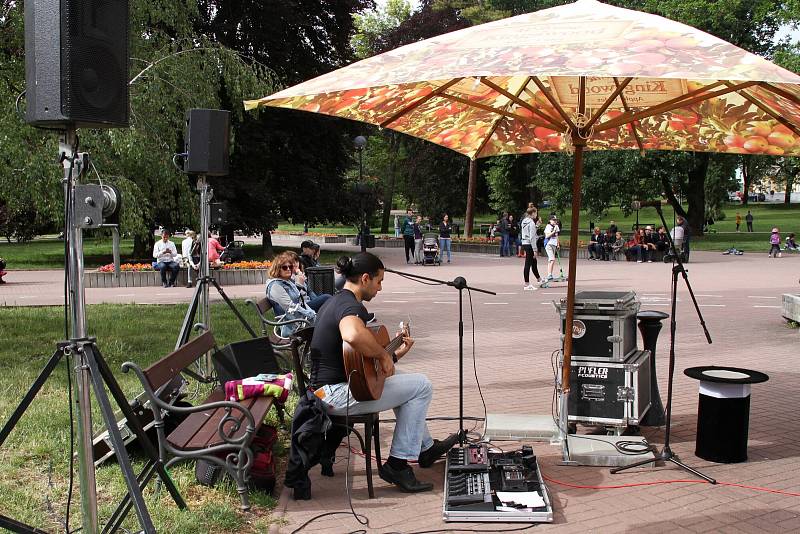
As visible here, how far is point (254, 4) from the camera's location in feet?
96.1

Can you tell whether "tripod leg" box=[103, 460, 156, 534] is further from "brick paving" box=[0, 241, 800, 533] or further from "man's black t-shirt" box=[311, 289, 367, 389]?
"man's black t-shirt" box=[311, 289, 367, 389]

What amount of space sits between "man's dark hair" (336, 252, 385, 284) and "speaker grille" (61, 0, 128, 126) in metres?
1.81

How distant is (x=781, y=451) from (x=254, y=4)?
27.3m

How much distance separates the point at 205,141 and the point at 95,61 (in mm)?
3661

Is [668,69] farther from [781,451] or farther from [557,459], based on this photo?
[781,451]

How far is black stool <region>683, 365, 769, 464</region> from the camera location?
5574 millimetres

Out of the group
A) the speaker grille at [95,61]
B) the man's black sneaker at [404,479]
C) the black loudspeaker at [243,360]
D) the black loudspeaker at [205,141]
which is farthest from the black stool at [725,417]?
the black loudspeaker at [205,141]

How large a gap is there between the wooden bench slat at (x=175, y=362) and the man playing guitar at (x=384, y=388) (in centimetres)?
87

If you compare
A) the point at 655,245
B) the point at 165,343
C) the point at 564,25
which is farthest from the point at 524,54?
the point at 655,245

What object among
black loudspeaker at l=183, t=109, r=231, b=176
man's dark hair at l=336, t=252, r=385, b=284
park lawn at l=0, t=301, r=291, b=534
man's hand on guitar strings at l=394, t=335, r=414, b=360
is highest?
black loudspeaker at l=183, t=109, r=231, b=176

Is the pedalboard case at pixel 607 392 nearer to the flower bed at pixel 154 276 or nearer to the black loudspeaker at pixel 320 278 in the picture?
the black loudspeaker at pixel 320 278

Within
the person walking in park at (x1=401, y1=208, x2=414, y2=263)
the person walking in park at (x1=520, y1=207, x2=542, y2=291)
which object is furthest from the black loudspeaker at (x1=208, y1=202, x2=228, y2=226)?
the person walking in park at (x1=401, y1=208, x2=414, y2=263)

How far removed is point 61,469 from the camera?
5.48 metres

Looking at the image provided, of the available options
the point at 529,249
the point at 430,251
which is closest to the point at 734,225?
the point at 430,251
